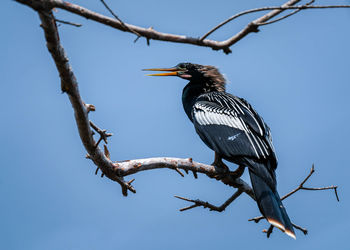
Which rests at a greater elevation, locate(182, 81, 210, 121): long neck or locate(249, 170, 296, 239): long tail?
locate(182, 81, 210, 121): long neck

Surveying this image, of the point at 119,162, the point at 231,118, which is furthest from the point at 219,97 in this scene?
the point at 119,162

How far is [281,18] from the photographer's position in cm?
191

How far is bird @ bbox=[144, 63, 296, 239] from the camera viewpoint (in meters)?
3.56

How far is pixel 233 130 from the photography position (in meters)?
4.17

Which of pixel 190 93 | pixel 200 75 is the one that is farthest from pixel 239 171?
pixel 200 75

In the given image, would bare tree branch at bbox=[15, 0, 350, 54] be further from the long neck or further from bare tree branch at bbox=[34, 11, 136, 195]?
the long neck

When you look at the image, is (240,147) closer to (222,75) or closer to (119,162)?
(119,162)

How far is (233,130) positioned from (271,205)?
3.04ft

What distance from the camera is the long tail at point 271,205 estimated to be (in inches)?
135

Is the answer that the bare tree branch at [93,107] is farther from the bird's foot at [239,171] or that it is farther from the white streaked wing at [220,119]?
the white streaked wing at [220,119]

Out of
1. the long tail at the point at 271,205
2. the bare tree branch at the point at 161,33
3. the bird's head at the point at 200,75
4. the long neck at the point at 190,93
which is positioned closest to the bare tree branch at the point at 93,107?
the bare tree branch at the point at 161,33

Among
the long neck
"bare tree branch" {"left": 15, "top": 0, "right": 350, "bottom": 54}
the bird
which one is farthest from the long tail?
"bare tree branch" {"left": 15, "top": 0, "right": 350, "bottom": 54}

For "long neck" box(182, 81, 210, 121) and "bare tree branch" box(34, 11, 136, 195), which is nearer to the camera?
"bare tree branch" box(34, 11, 136, 195)

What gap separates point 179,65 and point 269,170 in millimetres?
1966
